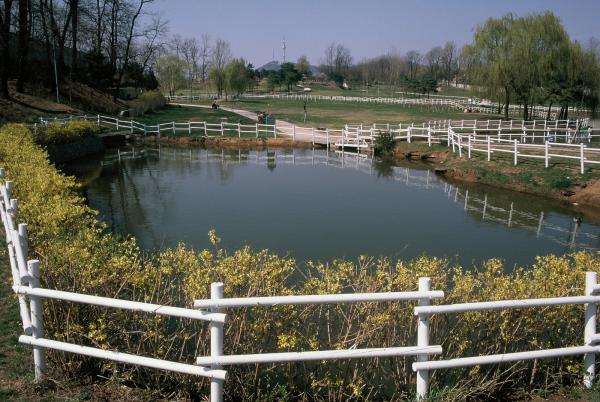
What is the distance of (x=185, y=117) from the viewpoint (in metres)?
51.3

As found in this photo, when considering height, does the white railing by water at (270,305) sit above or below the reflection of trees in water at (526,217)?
above

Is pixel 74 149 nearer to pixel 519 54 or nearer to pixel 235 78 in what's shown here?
pixel 519 54

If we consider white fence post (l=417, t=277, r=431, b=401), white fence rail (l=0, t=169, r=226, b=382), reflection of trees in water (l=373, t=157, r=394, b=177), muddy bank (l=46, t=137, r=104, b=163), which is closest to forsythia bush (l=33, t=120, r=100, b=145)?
muddy bank (l=46, t=137, r=104, b=163)

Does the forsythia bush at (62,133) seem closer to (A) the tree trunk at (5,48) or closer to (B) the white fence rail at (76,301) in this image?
(A) the tree trunk at (5,48)

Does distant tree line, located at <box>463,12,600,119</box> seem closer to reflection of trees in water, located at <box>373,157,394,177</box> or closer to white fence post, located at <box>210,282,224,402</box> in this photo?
reflection of trees in water, located at <box>373,157,394,177</box>

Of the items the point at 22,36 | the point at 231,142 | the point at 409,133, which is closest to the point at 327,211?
the point at 409,133

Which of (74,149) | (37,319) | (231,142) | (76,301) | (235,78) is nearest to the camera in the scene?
(76,301)

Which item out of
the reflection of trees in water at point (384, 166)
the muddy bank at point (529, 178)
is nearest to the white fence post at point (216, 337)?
the muddy bank at point (529, 178)

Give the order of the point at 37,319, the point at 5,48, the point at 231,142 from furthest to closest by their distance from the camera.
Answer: the point at 231,142, the point at 5,48, the point at 37,319

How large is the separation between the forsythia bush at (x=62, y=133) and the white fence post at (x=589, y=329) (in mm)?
22283

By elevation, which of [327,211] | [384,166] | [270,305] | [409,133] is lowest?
[327,211]

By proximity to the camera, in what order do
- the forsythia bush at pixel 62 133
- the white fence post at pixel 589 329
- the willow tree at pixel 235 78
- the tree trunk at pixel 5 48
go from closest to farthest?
the white fence post at pixel 589 329 < the forsythia bush at pixel 62 133 < the tree trunk at pixel 5 48 < the willow tree at pixel 235 78

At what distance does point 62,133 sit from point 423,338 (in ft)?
83.4

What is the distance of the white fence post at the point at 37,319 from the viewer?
4.71 m
